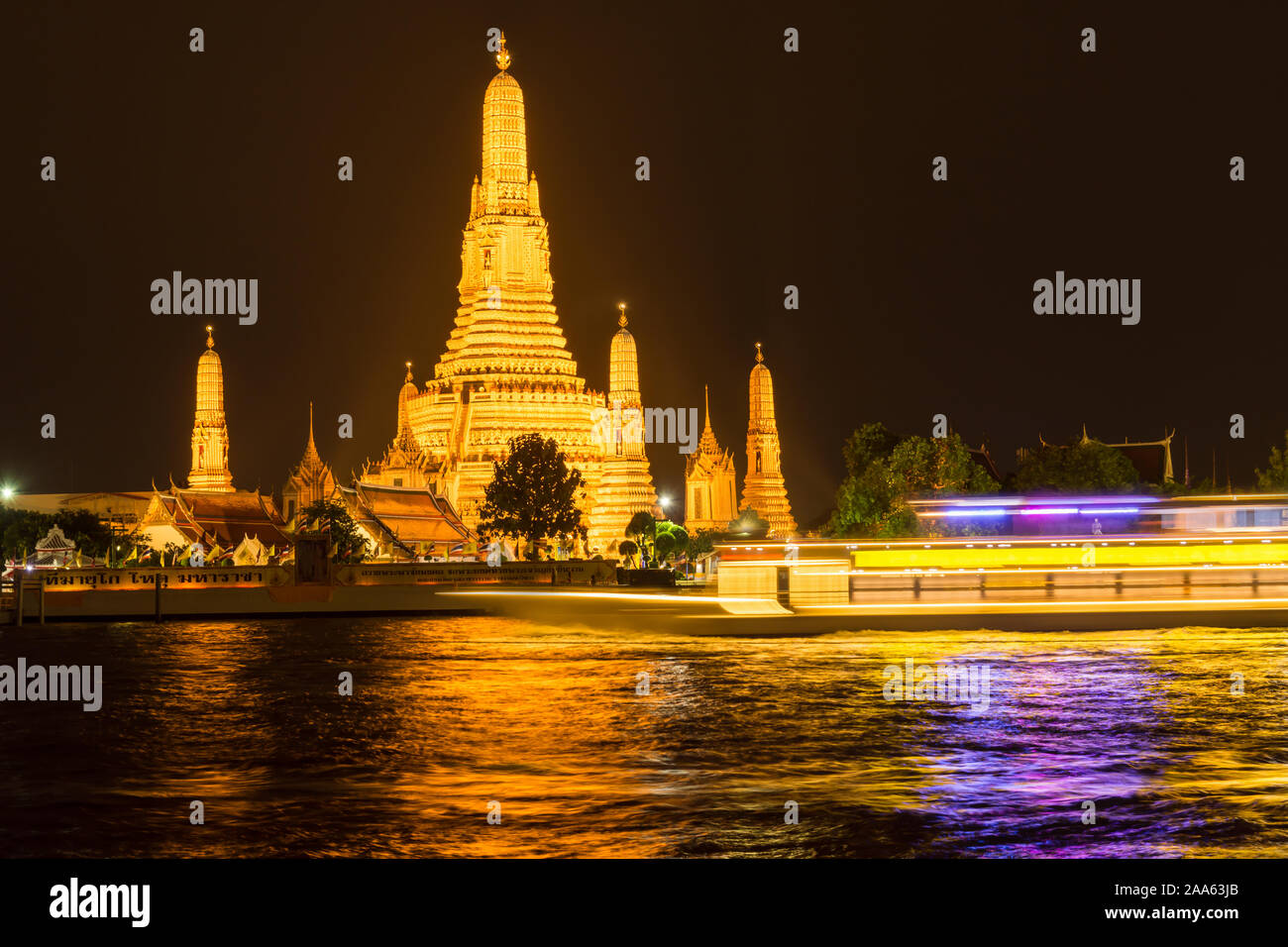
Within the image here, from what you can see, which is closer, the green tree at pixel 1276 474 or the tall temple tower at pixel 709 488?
the green tree at pixel 1276 474

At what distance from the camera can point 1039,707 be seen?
22953 millimetres

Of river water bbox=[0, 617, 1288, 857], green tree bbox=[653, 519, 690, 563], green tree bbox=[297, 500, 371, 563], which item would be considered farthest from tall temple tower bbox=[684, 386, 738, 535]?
river water bbox=[0, 617, 1288, 857]

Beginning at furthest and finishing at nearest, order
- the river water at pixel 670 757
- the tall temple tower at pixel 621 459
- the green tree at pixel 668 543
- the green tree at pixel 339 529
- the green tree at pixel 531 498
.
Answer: the tall temple tower at pixel 621 459 → the green tree at pixel 668 543 → the green tree at pixel 339 529 → the green tree at pixel 531 498 → the river water at pixel 670 757

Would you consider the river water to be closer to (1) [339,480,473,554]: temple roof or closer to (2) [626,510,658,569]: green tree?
(1) [339,480,473,554]: temple roof

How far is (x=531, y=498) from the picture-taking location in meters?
79.6

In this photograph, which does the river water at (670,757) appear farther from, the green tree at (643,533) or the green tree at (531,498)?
the green tree at (643,533)

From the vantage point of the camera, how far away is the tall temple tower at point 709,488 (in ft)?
392

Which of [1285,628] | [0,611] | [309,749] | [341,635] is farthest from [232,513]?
[309,749]

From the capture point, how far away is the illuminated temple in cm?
10412

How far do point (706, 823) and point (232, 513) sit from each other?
90.7 meters

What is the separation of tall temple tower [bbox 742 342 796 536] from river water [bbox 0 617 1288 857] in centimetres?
8409

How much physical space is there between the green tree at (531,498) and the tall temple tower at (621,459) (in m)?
20.1

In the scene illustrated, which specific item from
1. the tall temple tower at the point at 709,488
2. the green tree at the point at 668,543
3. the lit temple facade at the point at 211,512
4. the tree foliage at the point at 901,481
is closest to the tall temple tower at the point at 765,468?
the tall temple tower at the point at 709,488
